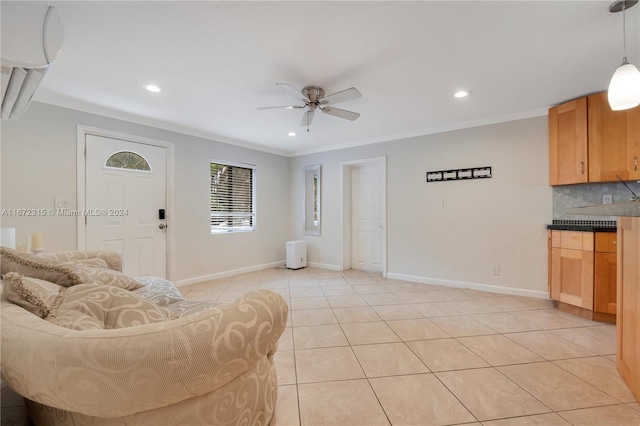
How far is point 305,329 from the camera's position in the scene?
2.44 meters

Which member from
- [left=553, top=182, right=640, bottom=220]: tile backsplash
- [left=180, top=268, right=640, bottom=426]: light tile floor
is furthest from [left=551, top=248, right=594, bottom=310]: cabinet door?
[left=553, top=182, right=640, bottom=220]: tile backsplash

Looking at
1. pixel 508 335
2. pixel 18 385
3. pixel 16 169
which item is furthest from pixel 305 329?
pixel 16 169

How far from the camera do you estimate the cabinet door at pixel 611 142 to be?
2.58 metres

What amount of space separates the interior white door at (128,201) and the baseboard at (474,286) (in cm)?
350

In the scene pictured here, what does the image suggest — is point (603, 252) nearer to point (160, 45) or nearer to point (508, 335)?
point (508, 335)

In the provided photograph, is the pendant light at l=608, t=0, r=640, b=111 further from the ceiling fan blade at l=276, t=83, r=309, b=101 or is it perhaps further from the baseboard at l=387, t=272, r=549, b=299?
the baseboard at l=387, t=272, r=549, b=299

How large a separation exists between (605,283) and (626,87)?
1.89 m

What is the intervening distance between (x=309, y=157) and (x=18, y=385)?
480 cm

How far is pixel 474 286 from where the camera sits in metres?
3.59

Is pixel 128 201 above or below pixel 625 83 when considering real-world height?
below

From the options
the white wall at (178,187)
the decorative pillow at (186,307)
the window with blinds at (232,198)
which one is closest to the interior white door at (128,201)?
the white wall at (178,187)

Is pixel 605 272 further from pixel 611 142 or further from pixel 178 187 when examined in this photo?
pixel 178 187

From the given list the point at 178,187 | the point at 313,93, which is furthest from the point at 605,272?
the point at 178,187

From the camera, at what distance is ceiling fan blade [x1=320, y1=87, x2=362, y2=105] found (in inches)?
87.0
